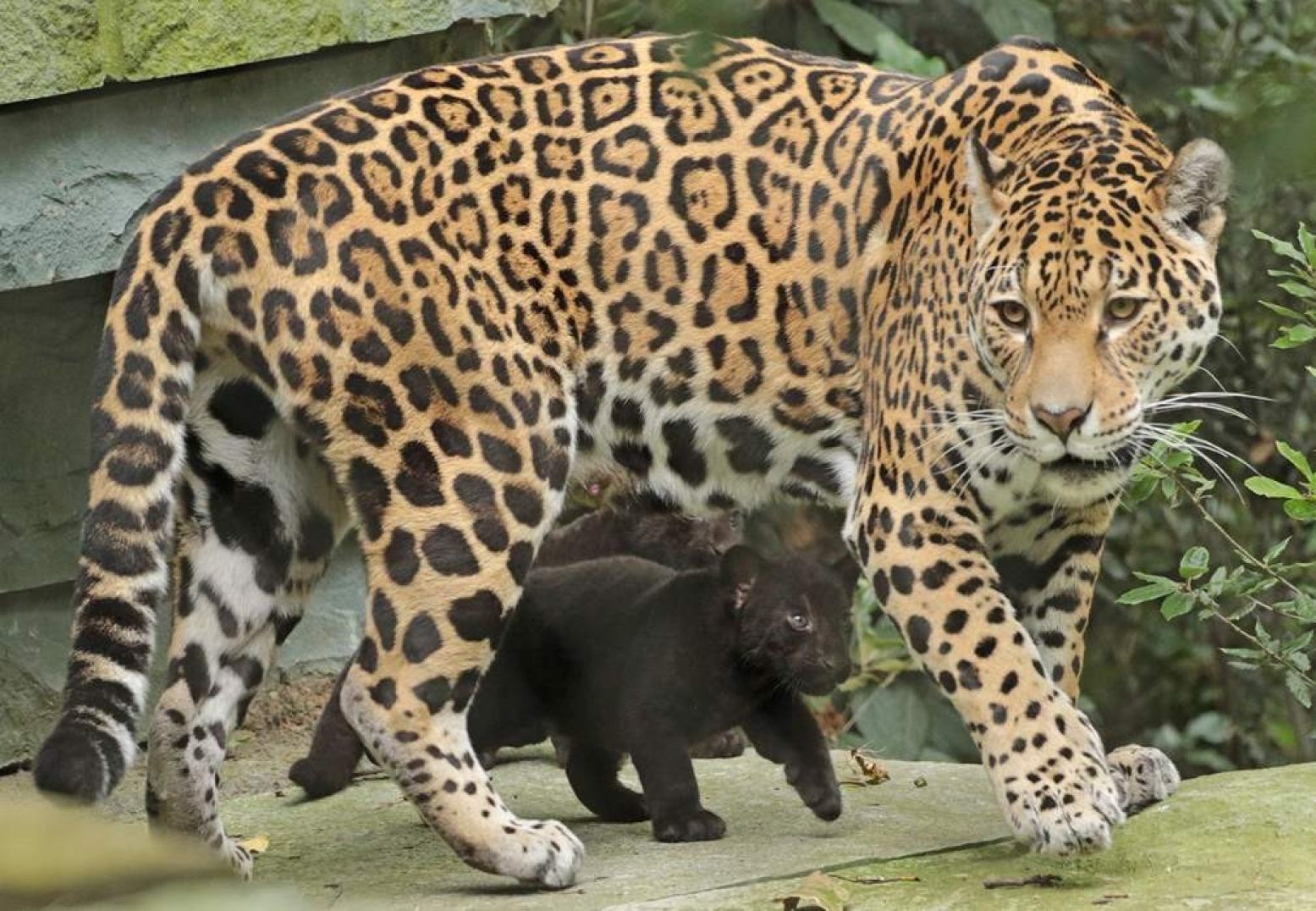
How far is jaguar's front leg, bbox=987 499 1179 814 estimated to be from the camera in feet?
21.6

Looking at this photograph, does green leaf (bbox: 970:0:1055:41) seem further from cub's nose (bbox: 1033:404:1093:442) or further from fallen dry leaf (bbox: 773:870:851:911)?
fallen dry leaf (bbox: 773:870:851:911)

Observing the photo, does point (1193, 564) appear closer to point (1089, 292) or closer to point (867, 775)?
point (867, 775)

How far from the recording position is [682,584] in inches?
276

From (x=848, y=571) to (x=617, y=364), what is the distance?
4.15ft

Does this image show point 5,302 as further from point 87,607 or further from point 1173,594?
point 1173,594

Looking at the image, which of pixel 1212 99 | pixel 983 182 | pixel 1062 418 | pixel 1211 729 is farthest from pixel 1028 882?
pixel 1211 729

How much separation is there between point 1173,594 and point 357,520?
3.07 metres

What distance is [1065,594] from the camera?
22.0 feet

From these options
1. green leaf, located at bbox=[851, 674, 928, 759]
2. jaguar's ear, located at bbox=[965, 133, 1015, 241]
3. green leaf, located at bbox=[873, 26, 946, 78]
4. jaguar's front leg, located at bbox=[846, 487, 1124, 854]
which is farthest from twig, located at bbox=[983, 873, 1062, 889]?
green leaf, located at bbox=[873, 26, 946, 78]

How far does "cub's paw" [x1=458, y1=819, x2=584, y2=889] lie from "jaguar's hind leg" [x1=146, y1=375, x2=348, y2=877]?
35.4 inches

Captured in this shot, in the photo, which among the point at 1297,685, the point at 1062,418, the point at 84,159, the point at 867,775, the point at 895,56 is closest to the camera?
the point at 1062,418

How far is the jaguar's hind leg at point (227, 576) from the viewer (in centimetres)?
639

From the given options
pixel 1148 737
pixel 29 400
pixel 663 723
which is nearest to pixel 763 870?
pixel 663 723

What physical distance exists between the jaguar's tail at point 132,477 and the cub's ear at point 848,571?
2.47 m
